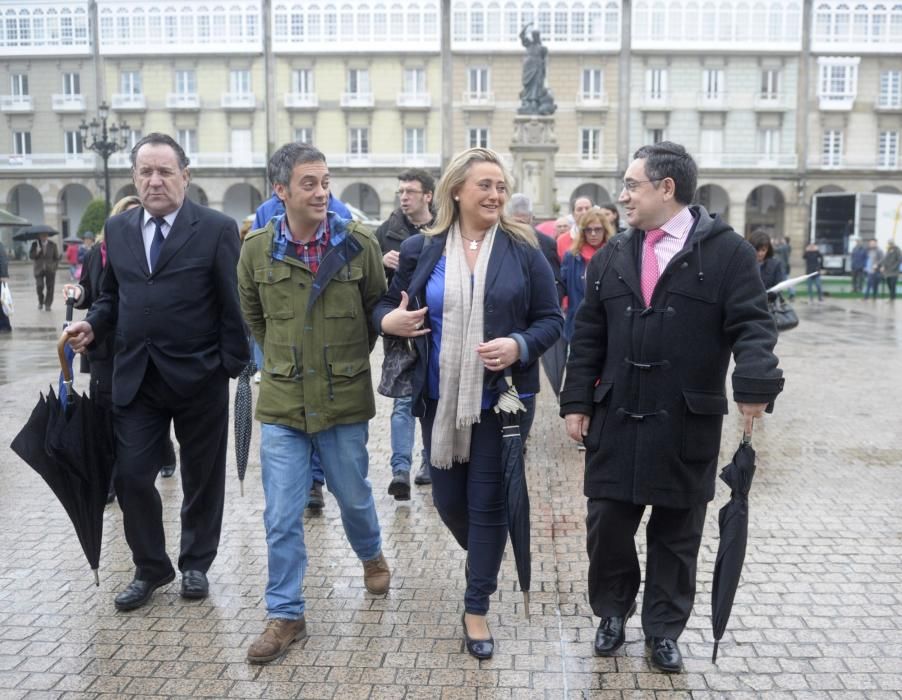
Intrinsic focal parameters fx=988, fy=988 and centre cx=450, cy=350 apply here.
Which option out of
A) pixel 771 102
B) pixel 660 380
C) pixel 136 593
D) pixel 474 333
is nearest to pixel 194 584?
pixel 136 593

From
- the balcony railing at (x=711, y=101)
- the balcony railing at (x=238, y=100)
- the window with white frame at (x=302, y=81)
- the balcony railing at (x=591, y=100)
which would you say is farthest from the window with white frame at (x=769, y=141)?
the balcony railing at (x=238, y=100)

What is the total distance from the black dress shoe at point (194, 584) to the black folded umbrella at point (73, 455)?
1.37 feet

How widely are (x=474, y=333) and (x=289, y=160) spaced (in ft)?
3.64

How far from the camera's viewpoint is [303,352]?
4219mm

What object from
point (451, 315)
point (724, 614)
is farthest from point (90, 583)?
Result: point (724, 614)

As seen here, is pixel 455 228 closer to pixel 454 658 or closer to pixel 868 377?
pixel 454 658

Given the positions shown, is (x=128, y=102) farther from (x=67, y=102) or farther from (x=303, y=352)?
(x=303, y=352)

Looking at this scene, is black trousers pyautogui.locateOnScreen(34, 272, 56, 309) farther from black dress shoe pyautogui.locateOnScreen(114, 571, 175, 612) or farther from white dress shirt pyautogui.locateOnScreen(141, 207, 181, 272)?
black dress shoe pyautogui.locateOnScreen(114, 571, 175, 612)

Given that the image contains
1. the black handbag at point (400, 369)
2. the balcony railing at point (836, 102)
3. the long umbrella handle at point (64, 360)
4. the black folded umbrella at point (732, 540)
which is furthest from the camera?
the balcony railing at point (836, 102)

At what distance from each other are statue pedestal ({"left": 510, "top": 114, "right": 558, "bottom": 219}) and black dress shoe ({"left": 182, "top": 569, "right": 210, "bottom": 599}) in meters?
20.6

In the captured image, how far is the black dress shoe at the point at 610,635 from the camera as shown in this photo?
4.00m

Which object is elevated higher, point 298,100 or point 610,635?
point 298,100

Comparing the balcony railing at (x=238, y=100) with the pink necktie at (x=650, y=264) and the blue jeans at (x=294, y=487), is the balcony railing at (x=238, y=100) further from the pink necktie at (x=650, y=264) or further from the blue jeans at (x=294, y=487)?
the pink necktie at (x=650, y=264)

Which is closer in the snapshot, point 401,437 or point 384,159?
point 401,437
